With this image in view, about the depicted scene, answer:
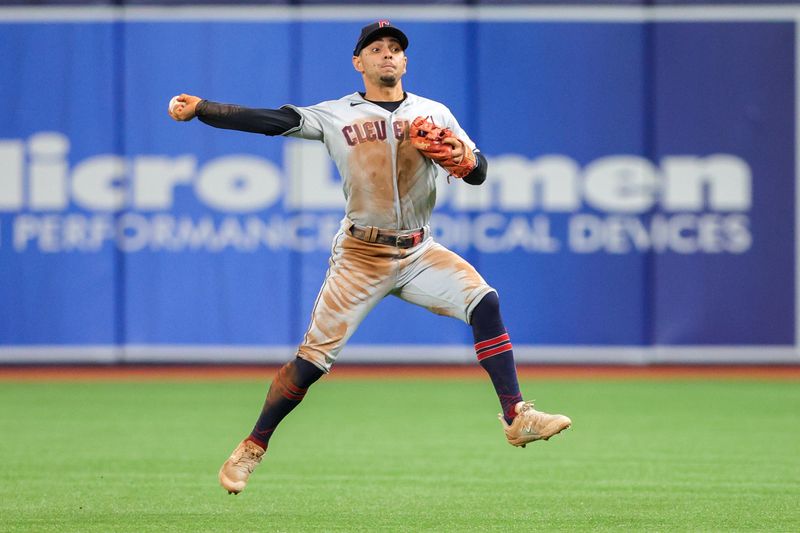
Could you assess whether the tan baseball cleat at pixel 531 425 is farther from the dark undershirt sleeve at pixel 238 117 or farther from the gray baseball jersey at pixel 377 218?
the dark undershirt sleeve at pixel 238 117

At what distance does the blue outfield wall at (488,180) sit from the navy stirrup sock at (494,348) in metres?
7.35

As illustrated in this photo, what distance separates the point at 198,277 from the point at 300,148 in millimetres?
1703

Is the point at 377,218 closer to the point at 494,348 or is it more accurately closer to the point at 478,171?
the point at 478,171

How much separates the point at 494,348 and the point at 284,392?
100cm

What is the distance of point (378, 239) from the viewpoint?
243 inches

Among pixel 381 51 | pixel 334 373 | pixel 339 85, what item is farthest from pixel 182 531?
pixel 339 85

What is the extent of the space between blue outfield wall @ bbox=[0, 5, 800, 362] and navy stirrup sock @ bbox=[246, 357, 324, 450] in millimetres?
7261

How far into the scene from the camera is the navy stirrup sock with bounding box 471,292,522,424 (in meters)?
5.95

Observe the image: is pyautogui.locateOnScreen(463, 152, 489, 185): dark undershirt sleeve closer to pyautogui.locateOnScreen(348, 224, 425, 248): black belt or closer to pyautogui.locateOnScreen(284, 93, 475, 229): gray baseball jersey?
pyautogui.locateOnScreen(284, 93, 475, 229): gray baseball jersey

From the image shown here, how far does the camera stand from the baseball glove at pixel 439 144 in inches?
229

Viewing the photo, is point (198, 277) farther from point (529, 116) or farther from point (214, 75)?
point (529, 116)

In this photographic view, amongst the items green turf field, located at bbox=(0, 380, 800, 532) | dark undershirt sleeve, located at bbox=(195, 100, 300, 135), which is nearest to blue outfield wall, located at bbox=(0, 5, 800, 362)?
green turf field, located at bbox=(0, 380, 800, 532)

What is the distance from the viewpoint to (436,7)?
1337 centimetres

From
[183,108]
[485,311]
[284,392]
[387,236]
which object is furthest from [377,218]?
[183,108]
